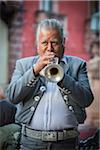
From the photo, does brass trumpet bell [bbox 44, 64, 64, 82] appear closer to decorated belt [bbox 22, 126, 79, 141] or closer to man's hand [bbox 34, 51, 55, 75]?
man's hand [bbox 34, 51, 55, 75]

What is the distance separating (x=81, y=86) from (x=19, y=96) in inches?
12.7

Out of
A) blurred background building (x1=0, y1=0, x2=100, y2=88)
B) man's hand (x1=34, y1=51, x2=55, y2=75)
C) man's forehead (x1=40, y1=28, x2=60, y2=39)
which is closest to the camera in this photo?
man's hand (x1=34, y1=51, x2=55, y2=75)

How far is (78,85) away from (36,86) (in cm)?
22

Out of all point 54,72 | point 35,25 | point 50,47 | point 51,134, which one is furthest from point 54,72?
point 35,25

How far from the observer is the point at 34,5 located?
12.5 meters

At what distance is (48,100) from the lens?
2424 millimetres

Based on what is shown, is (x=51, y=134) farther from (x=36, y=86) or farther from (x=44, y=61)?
(x=44, y=61)

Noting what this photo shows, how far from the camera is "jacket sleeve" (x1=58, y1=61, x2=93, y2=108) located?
2348 mm

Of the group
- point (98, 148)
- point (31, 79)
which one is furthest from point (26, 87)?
point (98, 148)

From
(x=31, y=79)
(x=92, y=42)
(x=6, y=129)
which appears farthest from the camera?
(x=92, y=42)

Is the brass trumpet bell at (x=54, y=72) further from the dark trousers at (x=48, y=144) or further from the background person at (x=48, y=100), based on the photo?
the dark trousers at (x=48, y=144)

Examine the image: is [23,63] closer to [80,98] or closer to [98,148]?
[80,98]

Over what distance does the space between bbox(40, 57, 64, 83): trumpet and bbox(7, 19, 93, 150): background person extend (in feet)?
0.15

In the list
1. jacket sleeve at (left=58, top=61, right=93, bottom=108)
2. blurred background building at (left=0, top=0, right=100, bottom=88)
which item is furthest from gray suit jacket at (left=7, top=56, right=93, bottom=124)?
blurred background building at (left=0, top=0, right=100, bottom=88)
